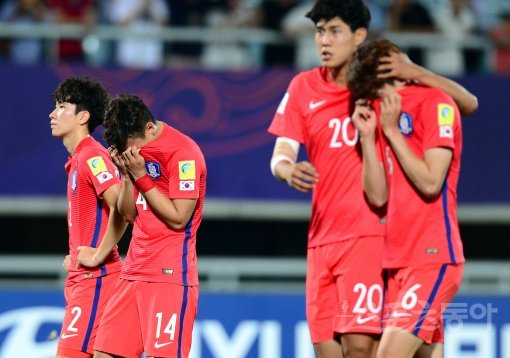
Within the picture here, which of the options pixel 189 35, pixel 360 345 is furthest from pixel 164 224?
pixel 189 35

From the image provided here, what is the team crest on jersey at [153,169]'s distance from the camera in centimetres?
643

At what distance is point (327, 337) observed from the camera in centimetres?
658

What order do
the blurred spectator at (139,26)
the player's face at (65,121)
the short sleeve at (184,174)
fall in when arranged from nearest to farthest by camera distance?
1. the short sleeve at (184,174)
2. the player's face at (65,121)
3. the blurred spectator at (139,26)

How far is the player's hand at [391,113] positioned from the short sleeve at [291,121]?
71cm

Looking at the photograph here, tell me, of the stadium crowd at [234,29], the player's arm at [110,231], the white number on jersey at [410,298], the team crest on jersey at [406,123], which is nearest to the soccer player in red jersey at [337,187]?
the team crest on jersey at [406,123]

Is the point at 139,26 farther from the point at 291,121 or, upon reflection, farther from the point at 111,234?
the point at 111,234

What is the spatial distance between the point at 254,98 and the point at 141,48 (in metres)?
1.30

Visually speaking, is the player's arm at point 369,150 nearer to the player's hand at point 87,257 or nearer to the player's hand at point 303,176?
the player's hand at point 303,176

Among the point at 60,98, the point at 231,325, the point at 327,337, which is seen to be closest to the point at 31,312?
the point at 231,325

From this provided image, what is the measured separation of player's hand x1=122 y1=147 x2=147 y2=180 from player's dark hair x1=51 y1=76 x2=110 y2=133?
873 mm

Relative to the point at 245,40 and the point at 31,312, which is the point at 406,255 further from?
the point at 245,40

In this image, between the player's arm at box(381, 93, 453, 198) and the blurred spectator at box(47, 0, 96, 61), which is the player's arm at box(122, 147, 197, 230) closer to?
the player's arm at box(381, 93, 453, 198)

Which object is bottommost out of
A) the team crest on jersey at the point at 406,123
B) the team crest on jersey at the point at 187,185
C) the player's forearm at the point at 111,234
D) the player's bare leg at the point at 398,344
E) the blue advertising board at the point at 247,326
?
the blue advertising board at the point at 247,326

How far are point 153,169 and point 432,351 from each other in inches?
70.3
